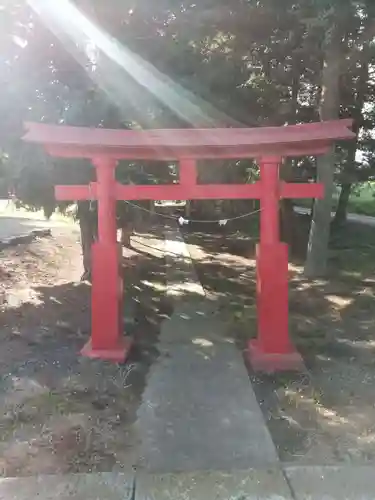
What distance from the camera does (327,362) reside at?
611 cm

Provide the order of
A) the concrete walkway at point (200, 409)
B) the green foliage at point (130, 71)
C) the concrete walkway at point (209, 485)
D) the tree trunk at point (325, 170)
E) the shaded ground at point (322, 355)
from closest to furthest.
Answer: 1. the concrete walkway at point (209, 485)
2. the concrete walkway at point (200, 409)
3. the shaded ground at point (322, 355)
4. the green foliage at point (130, 71)
5. the tree trunk at point (325, 170)

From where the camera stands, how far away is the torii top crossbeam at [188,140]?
18.7ft

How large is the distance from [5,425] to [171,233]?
16.9 m

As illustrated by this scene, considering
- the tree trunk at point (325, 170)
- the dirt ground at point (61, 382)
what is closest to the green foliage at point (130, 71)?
the tree trunk at point (325, 170)

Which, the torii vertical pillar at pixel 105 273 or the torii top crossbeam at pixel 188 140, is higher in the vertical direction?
the torii top crossbeam at pixel 188 140

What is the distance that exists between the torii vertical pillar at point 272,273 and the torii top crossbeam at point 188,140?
30 cm

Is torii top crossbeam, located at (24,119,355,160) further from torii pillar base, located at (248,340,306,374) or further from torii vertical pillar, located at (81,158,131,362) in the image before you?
torii pillar base, located at (248,340,306,374)

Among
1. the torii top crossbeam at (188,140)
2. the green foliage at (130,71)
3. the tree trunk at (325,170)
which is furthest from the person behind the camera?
the tree trunk at (325,170)

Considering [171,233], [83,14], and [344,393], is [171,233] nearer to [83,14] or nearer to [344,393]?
[83,14]

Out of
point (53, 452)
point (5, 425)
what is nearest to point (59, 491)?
point (53, 452)

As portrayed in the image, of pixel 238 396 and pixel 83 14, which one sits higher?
pixel 83 14

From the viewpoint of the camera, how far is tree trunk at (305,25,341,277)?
980 centimetres

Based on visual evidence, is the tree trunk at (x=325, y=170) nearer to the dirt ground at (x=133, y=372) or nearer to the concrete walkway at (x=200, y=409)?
the dirt ground at (x=133, y=372)

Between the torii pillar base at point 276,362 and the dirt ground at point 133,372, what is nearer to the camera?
the dirt ground at point 133,372
